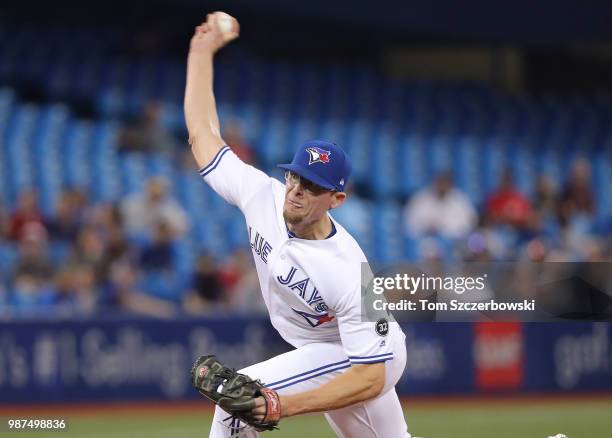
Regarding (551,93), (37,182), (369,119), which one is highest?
(551,93)

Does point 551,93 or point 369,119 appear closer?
point 369,119

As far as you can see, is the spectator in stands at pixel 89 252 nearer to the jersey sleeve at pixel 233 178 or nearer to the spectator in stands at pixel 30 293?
the spectator in stands at pixel 30 293

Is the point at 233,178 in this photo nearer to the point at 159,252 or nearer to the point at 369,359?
the point at 369,359

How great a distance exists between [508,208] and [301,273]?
9.80 metres

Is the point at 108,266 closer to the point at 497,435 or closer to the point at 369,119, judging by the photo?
the point at 497,435

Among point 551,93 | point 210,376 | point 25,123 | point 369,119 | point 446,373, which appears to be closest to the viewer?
point 210,376

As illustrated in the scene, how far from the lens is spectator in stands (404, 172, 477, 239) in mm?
14336

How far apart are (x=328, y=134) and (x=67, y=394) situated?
654 cm

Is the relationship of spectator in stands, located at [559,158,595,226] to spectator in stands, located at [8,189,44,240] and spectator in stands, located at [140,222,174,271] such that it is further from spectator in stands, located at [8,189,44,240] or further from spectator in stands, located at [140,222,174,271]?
spectator in stands, located at [8,189,44,240]

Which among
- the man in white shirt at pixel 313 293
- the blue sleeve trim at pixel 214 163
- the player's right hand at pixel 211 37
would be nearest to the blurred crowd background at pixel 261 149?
the player's right hand at pixel 211 37

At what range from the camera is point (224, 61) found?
18.5m

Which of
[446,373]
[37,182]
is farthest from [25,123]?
[446,373]

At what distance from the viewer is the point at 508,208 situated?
48.9 feet

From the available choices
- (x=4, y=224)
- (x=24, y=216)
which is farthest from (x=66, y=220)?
(x=4, y=224)
